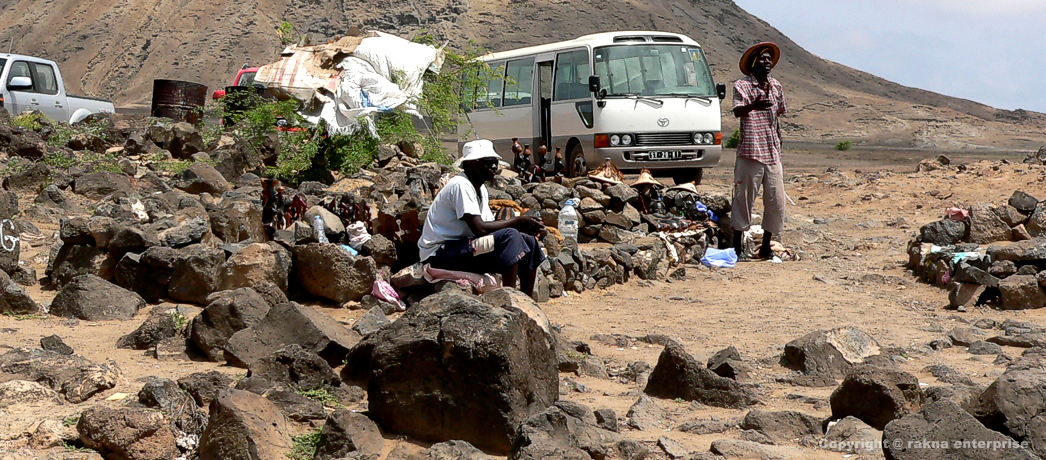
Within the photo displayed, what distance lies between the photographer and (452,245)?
18.8 ft

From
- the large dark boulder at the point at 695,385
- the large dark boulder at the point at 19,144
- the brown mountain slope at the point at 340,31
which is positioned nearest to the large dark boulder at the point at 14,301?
the large dark boulder at the point at 695,385

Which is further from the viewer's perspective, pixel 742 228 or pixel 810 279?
pixel 742 228

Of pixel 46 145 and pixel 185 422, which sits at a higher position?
pixel 185 422

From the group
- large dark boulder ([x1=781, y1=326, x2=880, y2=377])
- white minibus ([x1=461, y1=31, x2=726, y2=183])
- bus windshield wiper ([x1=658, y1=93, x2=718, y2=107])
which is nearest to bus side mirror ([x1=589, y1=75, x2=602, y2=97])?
white minibus ([x1=461, y1=31, x2=726, y2=183])

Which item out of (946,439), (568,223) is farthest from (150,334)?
(568,223)

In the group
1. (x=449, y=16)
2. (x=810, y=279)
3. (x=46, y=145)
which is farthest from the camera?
(x=449, y=16)

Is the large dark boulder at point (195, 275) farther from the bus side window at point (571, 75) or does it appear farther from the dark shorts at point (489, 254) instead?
the bus side window at point (571, 75)

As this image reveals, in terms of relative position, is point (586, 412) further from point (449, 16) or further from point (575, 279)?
point (449, 16)

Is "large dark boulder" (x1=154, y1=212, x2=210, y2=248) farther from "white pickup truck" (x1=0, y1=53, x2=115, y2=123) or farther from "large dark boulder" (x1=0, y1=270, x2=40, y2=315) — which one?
"white pickup truck" (x1=0, y1=53, x2=115, y2=123)

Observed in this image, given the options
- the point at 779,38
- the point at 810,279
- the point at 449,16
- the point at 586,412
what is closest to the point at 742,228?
the point at 810,279

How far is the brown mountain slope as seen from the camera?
43.7 m

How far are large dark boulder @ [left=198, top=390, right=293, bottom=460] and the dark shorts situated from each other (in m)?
2.43

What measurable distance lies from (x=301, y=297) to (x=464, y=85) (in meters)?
4.64

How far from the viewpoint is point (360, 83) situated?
9.94m
